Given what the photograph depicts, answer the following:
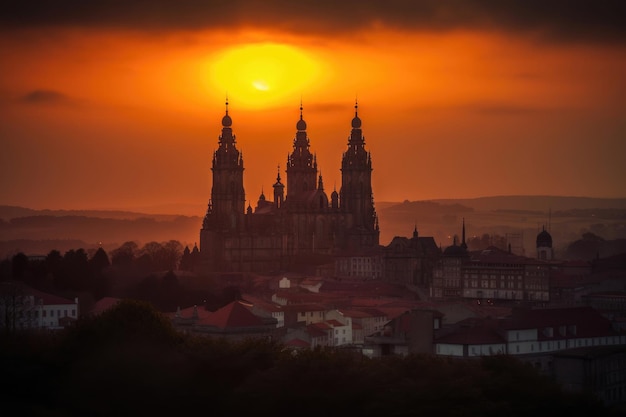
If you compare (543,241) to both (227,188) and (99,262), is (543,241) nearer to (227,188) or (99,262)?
(227,188)

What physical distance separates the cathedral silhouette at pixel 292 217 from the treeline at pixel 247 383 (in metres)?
69.3

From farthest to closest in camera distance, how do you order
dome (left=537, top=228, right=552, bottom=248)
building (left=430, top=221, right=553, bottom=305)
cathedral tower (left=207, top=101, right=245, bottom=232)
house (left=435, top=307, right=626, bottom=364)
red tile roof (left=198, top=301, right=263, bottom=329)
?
cathedral tower (left=207, top=101, right=245, bottom=232) < dome (left=537, top=228, right=552, bottom=248) < building (left=430, top=221, right=553, bottom=305) < red tile roof (left=198, top=301, right=263, bottom=329) < house (left=435, top=307, right=626, bottom=364)

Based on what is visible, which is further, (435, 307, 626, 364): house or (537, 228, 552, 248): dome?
(537, 228, 552, 248): dome

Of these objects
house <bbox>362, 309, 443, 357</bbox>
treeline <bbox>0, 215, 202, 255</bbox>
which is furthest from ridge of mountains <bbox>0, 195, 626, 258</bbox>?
house <bbox>362, 309, 443, 357</bbox>

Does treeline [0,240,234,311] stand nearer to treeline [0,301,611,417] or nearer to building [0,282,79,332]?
building [0,282,79,332]

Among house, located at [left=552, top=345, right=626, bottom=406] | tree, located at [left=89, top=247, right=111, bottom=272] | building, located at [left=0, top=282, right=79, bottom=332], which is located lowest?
house, located at [left=552, top=345, right=626, bottom=406]

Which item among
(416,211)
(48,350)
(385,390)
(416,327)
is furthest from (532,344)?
(416,211)

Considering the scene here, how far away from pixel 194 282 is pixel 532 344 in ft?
141

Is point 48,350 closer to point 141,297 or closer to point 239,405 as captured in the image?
point 239,405

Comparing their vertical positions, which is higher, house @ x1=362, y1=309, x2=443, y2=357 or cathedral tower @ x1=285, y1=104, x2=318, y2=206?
cathedral tower @ x1=285, y1=104, x2=318, y2=206

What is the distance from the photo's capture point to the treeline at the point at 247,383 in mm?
41500

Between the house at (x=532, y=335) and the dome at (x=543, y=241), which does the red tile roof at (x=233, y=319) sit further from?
the dome at (x=543, y=241)

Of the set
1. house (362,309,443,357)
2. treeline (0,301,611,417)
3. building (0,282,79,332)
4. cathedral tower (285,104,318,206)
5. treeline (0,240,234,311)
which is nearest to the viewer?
treeline (0,301,611,417)

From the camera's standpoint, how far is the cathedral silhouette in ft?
397
